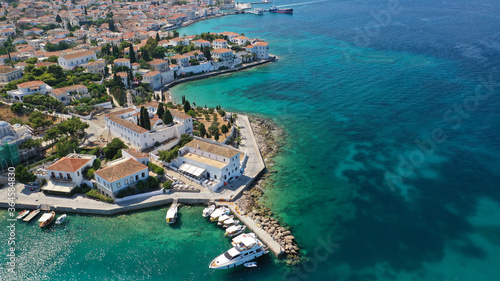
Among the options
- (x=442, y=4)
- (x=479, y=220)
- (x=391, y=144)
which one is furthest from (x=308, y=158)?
(x=442, y=4)

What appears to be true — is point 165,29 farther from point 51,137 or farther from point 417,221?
point 417,221

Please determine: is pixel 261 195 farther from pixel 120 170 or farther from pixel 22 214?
pixel 22 214

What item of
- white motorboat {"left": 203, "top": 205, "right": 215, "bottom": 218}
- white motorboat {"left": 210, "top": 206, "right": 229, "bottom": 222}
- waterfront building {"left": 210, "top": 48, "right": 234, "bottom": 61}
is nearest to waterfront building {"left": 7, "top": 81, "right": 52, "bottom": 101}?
waterfront building {"left": 210, "top": 48, "right": 234, "bottom": 61}

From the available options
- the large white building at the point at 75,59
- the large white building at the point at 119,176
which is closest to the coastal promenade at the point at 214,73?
the large white building at the point at 75,59

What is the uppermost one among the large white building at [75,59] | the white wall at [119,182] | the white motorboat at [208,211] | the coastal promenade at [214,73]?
the large white building at [75,59]

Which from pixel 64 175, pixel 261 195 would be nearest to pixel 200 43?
pixel 64 175

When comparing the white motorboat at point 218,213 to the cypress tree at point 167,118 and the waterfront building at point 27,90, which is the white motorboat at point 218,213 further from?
the waterfront building at point 27,90
